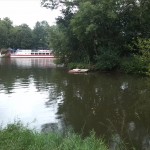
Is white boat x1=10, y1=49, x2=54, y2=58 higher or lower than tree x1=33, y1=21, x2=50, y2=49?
lower

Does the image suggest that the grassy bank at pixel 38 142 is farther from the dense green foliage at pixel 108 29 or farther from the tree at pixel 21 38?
the tree at pixel 21 38

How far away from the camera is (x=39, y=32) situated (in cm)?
10969

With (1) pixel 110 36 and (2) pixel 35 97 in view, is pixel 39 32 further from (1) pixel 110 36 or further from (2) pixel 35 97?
(2) pixel 35 97

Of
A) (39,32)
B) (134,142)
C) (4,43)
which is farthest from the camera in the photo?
(39,32)

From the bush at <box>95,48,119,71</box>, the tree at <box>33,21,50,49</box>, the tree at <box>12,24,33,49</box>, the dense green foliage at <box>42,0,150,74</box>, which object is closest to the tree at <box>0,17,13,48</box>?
the tree at <box>12,24,33,49</box>

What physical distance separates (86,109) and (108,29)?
21998 millimetres

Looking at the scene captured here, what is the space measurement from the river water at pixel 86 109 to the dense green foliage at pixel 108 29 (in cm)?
959

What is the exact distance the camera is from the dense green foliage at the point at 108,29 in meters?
34.6

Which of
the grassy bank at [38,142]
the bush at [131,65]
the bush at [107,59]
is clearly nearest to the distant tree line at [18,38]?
the bush at [107,59]

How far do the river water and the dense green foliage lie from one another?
9591 mm

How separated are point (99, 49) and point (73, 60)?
645cm

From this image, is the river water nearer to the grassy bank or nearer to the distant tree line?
the grassy bank

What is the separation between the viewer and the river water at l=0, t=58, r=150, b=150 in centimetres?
1289

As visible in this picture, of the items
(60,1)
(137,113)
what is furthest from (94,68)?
(137,113)
